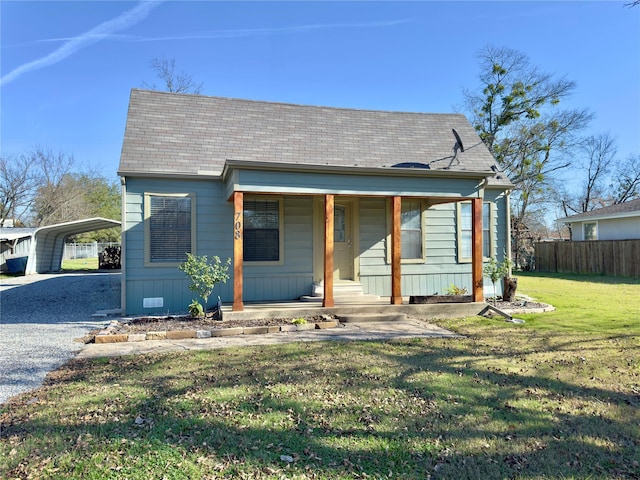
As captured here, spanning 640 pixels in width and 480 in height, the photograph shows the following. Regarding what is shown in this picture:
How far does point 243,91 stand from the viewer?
62.0ft

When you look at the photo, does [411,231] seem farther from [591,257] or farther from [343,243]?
[591,257]

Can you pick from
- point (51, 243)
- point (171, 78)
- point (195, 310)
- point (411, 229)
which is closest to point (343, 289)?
point (411, 229)

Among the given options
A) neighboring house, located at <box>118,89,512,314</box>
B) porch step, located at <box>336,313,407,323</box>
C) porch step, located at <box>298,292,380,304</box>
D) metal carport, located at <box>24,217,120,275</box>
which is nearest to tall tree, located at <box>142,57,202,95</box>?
metal carport, located at <box>24,217,120,275</box>

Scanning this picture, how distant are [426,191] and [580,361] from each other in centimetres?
423

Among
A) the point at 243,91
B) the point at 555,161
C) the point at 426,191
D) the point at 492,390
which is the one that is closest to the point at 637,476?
the point at 492,390

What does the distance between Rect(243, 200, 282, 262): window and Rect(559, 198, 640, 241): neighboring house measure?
17932 mm

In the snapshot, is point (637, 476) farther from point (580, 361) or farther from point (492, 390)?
point (580, 361)

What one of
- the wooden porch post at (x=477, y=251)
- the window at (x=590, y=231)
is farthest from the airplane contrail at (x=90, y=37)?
the window at (x=590, y=231)

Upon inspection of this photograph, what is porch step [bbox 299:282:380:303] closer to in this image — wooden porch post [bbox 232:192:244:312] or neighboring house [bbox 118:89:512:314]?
neighboring house [bbox 118:89:512:314]

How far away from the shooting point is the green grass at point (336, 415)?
2.55m

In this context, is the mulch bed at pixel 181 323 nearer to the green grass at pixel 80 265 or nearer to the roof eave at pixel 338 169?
the roof eave at pixel 338 169

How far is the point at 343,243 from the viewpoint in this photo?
9.30 m

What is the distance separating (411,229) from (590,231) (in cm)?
1746

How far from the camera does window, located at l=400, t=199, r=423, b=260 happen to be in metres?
9.62
